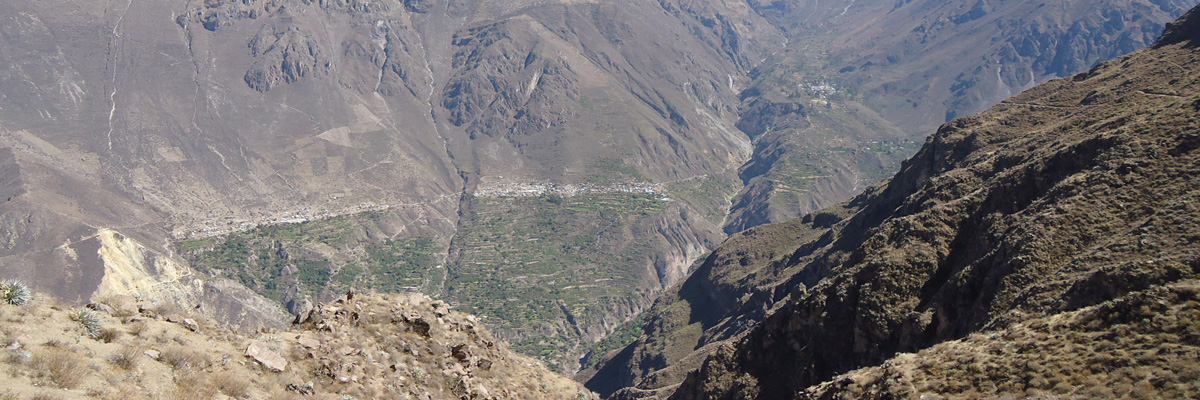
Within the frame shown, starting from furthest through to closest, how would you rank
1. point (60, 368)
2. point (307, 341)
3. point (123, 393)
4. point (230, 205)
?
point (230, 205) → point (307, 341) → point (123, 393) → point (60, 368)

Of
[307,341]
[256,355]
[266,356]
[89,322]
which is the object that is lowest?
[307,341]

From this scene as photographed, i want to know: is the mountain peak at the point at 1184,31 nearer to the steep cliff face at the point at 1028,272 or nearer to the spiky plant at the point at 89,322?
the steep cliff face at the point at 1028,272

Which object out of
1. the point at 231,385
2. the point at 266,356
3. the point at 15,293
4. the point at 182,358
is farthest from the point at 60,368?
the point at 266,356

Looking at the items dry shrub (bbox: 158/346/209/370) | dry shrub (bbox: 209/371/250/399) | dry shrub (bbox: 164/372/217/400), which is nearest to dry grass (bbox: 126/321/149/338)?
dry shrub (bbox: 158/346/209/370)

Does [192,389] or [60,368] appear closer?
[60,368]

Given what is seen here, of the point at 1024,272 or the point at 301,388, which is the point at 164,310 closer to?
the point at 301,388

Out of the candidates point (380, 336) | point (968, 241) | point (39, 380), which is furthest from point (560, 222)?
point (39, 380)

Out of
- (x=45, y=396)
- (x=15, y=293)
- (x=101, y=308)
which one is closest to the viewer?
(x=45, y=396)

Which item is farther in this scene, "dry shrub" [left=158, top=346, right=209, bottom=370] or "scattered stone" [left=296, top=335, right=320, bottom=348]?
"scattered stone" [left=296, top=335, right=320, bottom=348]

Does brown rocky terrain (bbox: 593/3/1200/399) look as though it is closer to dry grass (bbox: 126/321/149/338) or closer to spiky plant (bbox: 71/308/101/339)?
dry grass (bbox: 126/321/149/338)
